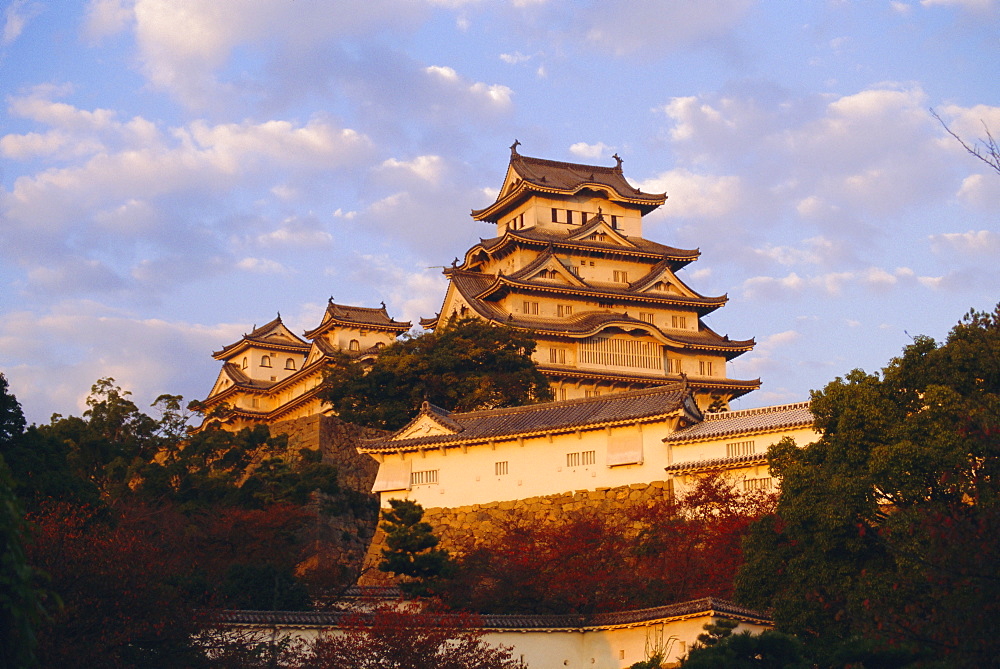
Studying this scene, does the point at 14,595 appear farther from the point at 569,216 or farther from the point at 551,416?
the point at 569,216

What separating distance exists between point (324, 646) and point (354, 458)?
2088 centimetres

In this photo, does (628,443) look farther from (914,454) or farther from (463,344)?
(914,454)

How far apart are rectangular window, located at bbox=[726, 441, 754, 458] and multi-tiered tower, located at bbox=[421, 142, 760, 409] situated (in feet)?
56.7

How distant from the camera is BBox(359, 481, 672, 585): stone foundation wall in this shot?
3412cm

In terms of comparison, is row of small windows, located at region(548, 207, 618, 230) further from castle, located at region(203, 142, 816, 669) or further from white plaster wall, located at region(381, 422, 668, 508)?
white plaster wall, located at region(381, 422, 668, 508)

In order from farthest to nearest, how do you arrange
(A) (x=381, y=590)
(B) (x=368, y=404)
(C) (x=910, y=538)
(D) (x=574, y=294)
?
(D) (x=574, y=294), (B) (x=368, y=404), (A) (x=381, y=590), (C) (x=910, y=538)

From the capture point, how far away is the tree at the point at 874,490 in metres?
20.3

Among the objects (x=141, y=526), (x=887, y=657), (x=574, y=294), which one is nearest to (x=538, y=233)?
(x=574, y=294)

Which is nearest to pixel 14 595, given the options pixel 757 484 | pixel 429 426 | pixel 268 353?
pixel 757 484

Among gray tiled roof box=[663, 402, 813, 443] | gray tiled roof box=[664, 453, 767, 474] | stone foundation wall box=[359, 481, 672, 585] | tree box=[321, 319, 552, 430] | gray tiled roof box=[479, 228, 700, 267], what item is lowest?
stone foundation wall box=[359, 481, 672, 585]

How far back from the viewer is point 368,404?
45.5m

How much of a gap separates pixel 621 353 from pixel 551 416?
17.6 meters

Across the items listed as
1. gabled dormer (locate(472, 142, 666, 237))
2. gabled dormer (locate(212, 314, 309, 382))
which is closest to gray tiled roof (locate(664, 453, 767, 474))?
gabled dormer (locate(472, 142, 666, 237))

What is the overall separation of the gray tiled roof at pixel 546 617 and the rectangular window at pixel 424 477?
40.5 ft
